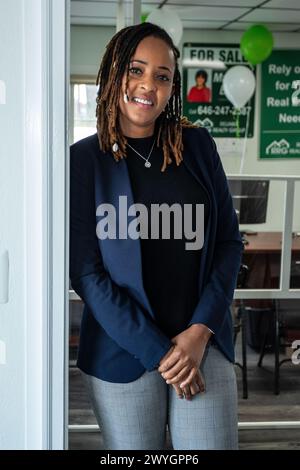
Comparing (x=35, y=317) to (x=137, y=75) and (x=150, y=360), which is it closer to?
(x=150, y=360)

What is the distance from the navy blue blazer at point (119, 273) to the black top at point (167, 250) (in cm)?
2

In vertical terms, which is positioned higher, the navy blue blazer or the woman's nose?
the woman's nose

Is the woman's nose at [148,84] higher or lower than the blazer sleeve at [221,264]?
higher

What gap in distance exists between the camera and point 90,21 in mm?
4320

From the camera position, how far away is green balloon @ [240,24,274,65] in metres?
4.07

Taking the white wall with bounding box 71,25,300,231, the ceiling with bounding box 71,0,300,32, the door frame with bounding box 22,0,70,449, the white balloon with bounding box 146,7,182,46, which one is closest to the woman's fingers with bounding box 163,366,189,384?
the door frame with bounding box 22,0,70,449

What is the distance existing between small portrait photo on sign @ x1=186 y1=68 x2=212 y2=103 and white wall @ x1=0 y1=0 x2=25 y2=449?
396cm

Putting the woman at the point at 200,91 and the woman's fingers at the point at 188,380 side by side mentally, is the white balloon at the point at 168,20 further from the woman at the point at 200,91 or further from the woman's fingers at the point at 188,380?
the woman's fingers at the point at 188,380

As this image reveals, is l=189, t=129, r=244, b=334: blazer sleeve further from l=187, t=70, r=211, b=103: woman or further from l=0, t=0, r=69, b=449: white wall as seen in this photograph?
l=187, t=70, r=211, b=103: woman

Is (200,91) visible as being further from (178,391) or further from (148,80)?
(178,391)

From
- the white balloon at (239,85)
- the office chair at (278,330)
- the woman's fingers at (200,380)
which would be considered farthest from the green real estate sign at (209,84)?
the woman's fingers at (200,380)

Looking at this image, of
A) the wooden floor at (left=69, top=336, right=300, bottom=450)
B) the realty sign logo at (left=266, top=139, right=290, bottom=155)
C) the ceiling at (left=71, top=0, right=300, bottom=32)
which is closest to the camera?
the wooden floor at (left=69, top=336, right=300, bottom=450)

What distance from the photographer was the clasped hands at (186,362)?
2.88 feet
